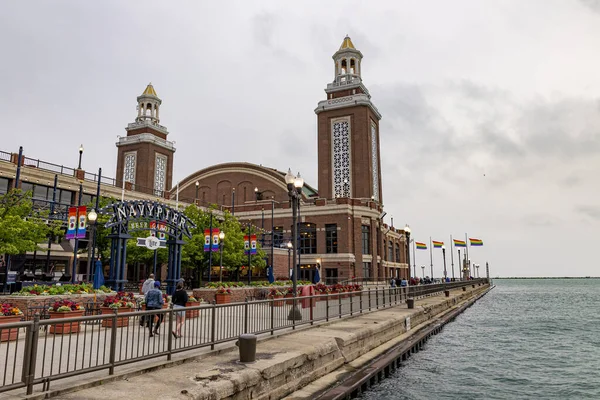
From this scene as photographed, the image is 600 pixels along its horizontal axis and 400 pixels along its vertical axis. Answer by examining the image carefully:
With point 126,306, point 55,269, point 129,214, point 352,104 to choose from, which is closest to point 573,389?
point 126,306

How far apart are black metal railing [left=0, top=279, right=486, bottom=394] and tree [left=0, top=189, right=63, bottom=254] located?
11.6 meters

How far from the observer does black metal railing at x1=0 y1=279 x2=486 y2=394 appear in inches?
269

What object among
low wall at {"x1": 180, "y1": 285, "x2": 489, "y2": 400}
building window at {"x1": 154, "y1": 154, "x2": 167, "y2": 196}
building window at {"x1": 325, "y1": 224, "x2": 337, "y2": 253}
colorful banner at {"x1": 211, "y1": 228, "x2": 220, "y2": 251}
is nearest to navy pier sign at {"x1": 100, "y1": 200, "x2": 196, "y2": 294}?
colorful banner at {"x1": 211, "y1": 228, "x2": 220, "y2": 251}

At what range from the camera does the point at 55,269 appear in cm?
4594

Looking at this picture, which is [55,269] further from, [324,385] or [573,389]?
[573,389]

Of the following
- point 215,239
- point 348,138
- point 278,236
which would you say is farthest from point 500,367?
point 348,138

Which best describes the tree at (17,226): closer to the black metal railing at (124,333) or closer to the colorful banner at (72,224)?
the colorful banner at (72,224)

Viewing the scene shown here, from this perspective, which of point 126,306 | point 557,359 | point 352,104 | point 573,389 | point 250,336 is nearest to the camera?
point 250,336

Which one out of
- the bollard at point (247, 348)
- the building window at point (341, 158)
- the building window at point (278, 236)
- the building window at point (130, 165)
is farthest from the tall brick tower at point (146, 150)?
the bollard at point (247, 348)

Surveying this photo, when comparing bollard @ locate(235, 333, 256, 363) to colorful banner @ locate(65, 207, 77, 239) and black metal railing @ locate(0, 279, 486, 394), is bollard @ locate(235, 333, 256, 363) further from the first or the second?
colorful banner @ locate(65, 207, 77, 239)

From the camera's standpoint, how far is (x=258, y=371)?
887cm

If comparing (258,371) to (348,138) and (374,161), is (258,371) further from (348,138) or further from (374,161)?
(374,161)

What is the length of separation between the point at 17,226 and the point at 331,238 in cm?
4456

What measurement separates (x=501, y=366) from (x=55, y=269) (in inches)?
1738
